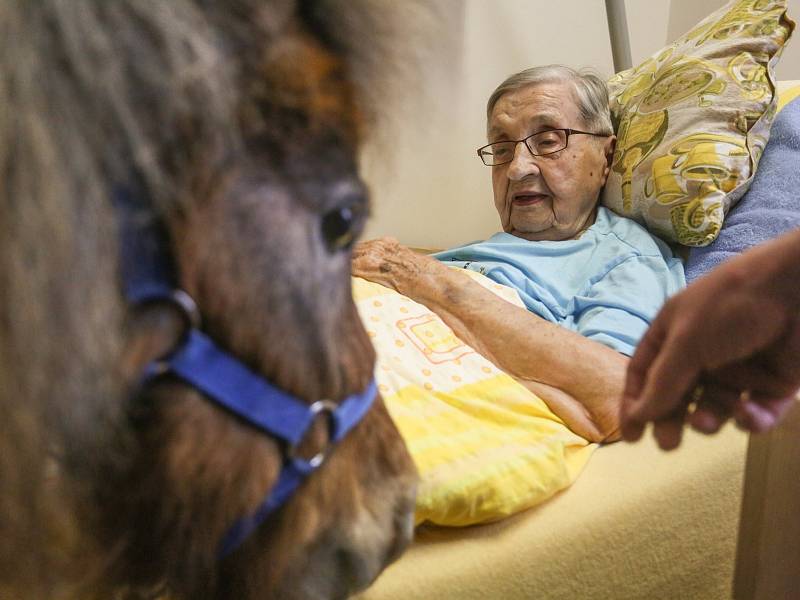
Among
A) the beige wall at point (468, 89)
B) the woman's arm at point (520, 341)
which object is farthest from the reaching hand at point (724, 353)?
the woman's arm at point (520, 341)

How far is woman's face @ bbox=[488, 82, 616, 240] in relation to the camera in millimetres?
966

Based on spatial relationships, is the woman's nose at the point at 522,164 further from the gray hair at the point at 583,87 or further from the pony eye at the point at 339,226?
the pony eye at the point at 339,226

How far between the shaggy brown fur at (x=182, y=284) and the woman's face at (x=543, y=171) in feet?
2.66

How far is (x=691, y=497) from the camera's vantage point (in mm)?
512

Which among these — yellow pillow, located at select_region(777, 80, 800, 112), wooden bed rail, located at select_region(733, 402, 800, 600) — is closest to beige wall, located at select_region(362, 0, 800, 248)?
yellow pillow, located at select_region(777, 80, 800, 112)

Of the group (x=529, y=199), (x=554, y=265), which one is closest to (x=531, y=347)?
(x=554, y=265)

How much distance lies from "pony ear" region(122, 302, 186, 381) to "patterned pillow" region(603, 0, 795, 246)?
87cm

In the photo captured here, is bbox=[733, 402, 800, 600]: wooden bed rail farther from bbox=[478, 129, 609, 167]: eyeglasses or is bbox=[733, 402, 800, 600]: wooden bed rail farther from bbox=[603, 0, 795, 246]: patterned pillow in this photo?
bbox=[478, 129, 609, 167]: eyeglasses

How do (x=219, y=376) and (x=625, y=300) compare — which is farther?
(x=625, y=300)

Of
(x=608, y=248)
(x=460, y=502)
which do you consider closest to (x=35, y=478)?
(x=460, y=502)

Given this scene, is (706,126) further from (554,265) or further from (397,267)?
(397,267)

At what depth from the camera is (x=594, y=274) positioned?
87cm

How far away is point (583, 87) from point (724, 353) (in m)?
0.85

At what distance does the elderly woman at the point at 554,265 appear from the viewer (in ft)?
2.08
